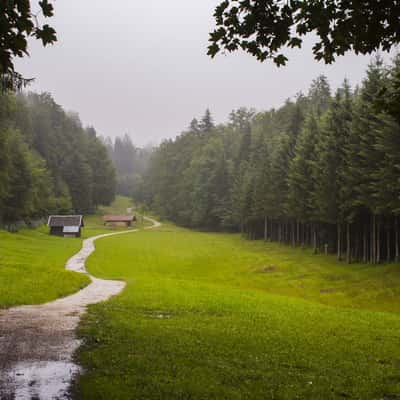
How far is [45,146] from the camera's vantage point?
118 m

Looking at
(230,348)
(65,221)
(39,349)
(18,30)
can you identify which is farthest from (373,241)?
(65,221)

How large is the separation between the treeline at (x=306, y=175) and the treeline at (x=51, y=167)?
1873 cm

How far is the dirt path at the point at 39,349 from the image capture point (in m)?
8.32

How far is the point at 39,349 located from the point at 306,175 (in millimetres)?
45792

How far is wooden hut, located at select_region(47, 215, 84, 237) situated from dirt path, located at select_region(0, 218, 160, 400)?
198 feet

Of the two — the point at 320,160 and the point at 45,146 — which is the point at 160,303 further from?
the point at 45,146

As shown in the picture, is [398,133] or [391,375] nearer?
[391,375]

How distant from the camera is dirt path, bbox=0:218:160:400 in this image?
8.32m

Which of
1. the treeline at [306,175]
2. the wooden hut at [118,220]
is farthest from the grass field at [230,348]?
the wooden hut at [118,220]

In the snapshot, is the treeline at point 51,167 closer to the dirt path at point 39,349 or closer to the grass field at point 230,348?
the grass field at point 230,348

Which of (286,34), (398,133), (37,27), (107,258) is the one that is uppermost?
(398,133)

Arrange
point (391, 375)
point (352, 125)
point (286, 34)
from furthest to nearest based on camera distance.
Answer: point (352, 125)
point (391, 375)
point (286, 34)

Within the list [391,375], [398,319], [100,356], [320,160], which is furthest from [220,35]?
[320,160]

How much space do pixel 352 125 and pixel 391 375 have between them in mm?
34539
